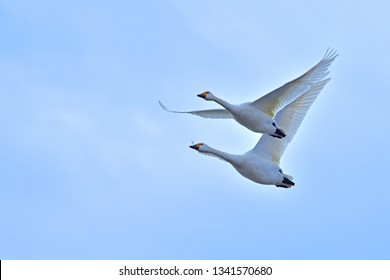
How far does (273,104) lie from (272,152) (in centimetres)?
177

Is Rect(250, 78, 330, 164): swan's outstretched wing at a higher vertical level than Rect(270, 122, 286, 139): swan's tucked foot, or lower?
higher

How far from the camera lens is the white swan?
36438 mm

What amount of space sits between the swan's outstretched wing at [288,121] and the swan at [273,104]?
86cm

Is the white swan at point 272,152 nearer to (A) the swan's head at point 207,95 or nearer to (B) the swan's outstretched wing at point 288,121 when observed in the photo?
(B) the swan's outstretched wing at point 288,121

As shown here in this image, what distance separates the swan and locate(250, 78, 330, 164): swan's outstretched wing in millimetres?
860

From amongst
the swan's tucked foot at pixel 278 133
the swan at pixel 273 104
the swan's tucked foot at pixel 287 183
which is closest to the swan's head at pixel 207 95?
the swan at pixel 273 104

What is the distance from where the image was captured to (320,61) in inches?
1460

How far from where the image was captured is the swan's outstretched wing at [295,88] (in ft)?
121

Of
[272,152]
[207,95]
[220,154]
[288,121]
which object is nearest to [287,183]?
[272,152]

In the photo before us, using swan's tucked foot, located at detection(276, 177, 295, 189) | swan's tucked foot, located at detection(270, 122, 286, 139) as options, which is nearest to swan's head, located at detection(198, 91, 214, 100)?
swan's tucked foot, located at detection(270, 122, 286, 139)

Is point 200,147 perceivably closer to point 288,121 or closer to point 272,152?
point 272,152

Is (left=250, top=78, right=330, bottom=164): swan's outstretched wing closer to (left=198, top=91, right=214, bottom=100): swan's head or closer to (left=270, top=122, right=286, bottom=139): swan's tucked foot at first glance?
(left=270, top=122, right=286, bottom=139): swan's tucked foot

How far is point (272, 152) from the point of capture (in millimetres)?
37969
